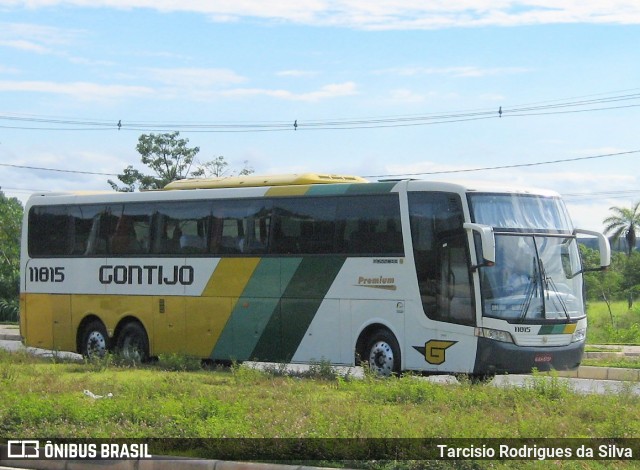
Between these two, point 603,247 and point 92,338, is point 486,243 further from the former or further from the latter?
point 92,338

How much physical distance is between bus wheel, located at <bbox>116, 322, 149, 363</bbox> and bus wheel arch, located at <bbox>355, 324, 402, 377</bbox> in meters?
5.09

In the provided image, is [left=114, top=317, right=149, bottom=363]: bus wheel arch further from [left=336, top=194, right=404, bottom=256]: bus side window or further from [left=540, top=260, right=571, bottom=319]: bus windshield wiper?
[left=540, top=260, right=571, bottom=319]: bus windshield wiper

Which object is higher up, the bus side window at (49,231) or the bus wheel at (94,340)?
the bus side window at (49,231)

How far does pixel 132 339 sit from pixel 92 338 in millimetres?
1042

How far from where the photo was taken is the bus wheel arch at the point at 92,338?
2257 centimetres

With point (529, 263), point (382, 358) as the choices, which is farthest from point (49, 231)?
point (529, 263)

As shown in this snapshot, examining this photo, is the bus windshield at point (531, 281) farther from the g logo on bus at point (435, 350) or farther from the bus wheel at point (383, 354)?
the bus wheel at point (383, 354)

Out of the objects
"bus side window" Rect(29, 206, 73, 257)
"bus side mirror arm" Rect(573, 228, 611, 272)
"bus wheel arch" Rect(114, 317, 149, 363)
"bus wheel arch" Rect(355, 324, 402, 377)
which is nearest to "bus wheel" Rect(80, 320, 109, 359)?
"bus wheel arch" Rect(114, 317, 149, 363)

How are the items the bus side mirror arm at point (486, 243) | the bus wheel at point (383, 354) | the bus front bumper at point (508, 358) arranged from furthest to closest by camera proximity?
the bus wheel at point (383, 354) < the bus front bumper at point (508, 358) < the bus side mirror arm at point (486, 243)

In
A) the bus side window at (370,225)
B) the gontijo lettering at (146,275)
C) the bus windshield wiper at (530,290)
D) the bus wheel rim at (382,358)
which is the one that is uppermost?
the bus side window at (370,225)

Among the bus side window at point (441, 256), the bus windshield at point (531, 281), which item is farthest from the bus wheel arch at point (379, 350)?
the bus windshield at point (531, 281)

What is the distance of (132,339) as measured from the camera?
22453 mm

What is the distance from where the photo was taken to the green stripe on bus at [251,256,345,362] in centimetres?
1922

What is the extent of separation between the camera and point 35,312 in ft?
78.3
